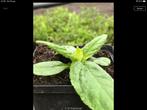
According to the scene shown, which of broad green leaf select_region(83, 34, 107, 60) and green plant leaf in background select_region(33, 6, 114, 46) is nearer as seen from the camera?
broad green leaf select_region(83, 34, 107, 60)

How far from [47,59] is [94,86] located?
0.18m

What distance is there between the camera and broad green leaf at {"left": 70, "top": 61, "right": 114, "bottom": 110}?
0.97 meters

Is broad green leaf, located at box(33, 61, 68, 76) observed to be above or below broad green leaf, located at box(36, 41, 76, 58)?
below

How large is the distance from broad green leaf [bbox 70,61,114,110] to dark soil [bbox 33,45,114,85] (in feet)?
0.14

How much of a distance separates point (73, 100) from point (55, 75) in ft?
0.29

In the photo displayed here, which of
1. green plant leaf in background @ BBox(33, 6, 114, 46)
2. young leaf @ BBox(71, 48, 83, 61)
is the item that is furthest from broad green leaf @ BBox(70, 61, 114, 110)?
green plant leaf in background @ BBox(33, 6, 114, 46)

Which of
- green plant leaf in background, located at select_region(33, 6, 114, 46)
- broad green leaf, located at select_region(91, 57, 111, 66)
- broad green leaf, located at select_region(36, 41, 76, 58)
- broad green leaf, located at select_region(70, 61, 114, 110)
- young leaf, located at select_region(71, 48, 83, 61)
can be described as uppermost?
green plant leaf in background, located at select_region(33, 6, 114, 46)
